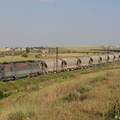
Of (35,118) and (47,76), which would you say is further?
(47,76)

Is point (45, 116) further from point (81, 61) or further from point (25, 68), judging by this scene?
point (81, 61)

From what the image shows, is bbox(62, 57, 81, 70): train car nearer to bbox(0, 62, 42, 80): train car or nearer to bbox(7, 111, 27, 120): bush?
bbox(0, 62, 42, 80): train car

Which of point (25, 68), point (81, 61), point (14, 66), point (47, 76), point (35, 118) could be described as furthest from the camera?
point (81, 61)

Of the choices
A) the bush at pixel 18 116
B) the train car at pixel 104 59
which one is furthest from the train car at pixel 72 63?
the bush at pixel 18 116

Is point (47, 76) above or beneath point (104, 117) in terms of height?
beneath

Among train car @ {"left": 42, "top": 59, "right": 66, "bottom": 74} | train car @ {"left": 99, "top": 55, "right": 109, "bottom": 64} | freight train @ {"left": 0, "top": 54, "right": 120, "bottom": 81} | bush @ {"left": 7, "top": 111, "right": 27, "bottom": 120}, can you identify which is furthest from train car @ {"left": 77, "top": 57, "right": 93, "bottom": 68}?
bush @ {"left": 7, "top": 111, "right": 27, "bottom": 120}

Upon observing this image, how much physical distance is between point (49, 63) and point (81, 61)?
13.4 m

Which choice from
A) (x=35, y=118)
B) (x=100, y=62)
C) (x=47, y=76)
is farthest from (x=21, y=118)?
(x=100, y=62)

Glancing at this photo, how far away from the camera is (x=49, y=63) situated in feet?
145

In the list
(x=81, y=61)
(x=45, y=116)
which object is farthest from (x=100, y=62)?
(x=45, y=116)

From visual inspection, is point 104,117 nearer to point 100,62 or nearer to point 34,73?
point 34,73

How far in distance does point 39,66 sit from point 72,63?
40.3 feet

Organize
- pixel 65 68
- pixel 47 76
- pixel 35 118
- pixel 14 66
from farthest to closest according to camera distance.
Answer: pixel 65 68
pixel 47 76
pixel 14 66
pixel 35 118

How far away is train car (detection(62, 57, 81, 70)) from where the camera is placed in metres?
49.1
